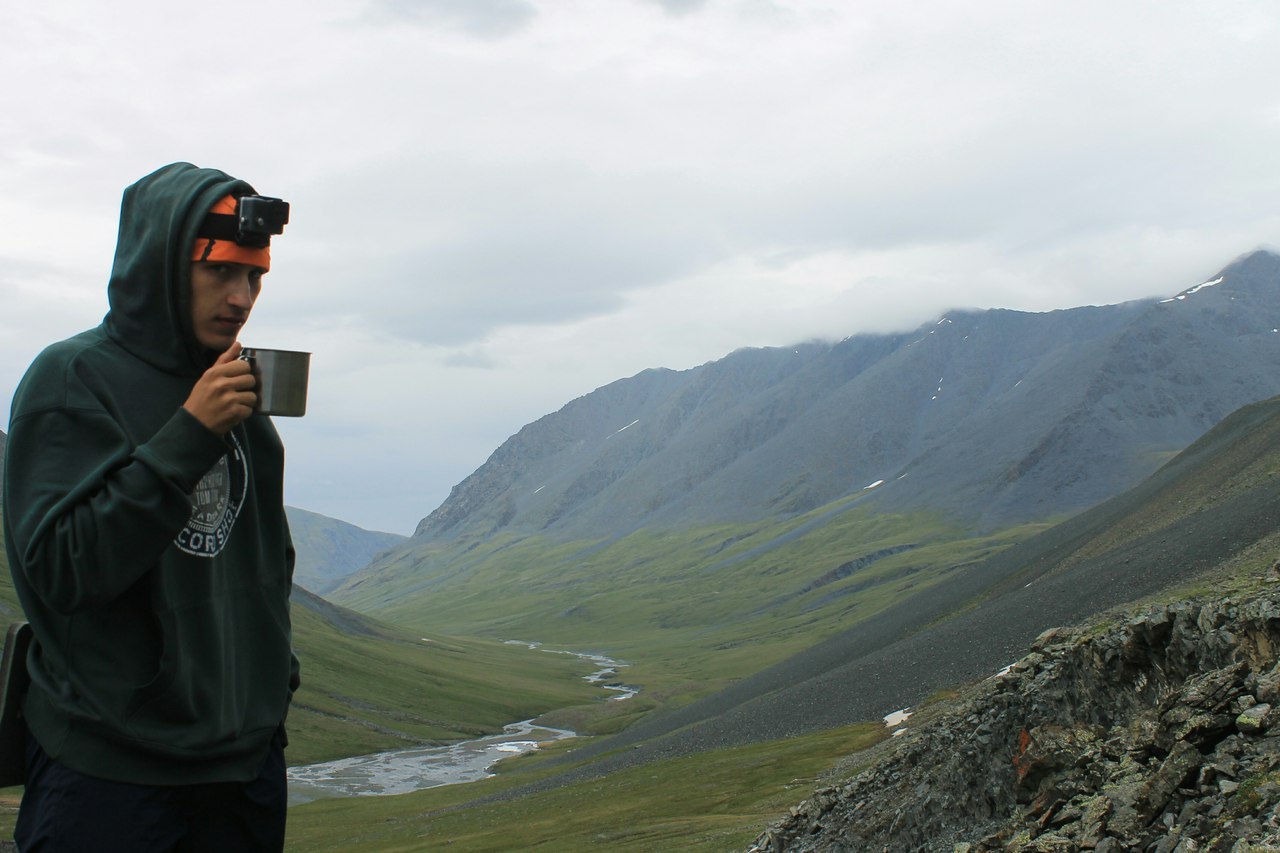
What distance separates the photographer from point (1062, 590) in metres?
93.2

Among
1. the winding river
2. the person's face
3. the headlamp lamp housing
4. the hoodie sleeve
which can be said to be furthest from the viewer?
the winding river

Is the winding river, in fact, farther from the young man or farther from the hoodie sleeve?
the hoodie sleeve

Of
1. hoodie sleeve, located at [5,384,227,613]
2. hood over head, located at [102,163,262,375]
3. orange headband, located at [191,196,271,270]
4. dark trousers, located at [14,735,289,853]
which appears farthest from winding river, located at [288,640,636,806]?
orange headband, located at [191,196,271,270]

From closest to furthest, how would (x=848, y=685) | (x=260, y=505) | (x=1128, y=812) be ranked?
(x=260, y=505) < (x=1128, y=812) < (x=848, y=685)

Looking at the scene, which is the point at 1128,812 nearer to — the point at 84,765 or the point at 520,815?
the point at 84,765

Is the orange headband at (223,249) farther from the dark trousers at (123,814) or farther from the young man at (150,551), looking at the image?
the dark trousers at (123,814)

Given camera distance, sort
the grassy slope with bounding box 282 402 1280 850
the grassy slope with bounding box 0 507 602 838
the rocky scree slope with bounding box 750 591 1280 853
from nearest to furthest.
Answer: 1. the rocky scree slope with bounding box 750 591 1280 853
2. the grassy slope with bounding box 282 402 1280 850
3. the grassy slope with bounding box 0 507 602 838

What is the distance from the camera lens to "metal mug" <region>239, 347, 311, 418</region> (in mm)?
4488

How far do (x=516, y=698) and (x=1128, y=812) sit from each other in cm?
15890

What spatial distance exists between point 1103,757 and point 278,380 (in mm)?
13332

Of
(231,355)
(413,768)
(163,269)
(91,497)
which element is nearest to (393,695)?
(413,768)

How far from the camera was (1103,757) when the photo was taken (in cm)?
1447

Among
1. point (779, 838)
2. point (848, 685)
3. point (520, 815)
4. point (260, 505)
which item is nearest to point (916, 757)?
point (779, 838)

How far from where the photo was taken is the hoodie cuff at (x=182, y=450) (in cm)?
425
